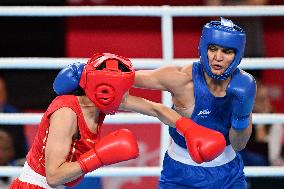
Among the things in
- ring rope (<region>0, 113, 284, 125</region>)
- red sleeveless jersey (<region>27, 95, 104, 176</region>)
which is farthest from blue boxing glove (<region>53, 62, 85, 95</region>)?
ring rope (<region>0, 113, 284, 125</region>)

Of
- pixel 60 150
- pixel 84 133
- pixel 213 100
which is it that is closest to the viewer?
pixel 60 150

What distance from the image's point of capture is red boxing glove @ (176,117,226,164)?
372 centimetres

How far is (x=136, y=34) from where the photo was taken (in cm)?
591

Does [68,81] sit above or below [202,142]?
above

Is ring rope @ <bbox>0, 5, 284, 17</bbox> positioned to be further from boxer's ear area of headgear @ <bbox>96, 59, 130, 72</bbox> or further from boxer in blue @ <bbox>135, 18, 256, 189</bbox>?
boxer's ear area of headgear @ <bbox>96, 59, 130, 72</bbox>

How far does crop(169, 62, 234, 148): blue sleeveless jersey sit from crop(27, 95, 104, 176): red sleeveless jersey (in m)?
0.48

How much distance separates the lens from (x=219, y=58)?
379cm

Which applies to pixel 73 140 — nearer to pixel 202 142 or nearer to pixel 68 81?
pixel 68 81

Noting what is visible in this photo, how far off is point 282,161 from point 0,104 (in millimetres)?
1806

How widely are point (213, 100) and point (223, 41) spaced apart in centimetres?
30

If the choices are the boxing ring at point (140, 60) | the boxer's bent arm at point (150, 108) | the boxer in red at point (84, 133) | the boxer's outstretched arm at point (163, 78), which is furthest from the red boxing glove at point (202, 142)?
the boxing ring at point (140, 60)

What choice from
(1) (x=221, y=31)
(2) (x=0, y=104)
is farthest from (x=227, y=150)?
(2) (x=0, y=104)

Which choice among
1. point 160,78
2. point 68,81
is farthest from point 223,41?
point 68,81

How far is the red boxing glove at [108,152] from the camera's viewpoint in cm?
356
